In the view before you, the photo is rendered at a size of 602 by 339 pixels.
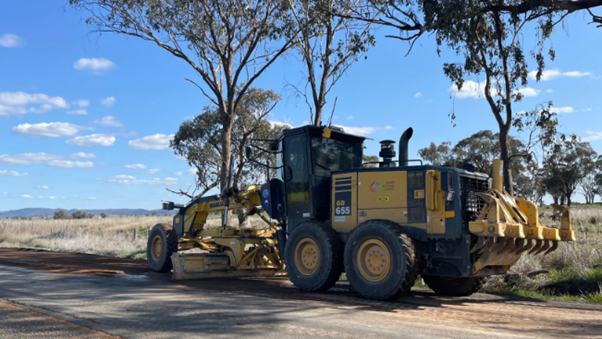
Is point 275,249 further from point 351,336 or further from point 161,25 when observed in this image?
point 161,25

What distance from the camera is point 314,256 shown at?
32.3 feet

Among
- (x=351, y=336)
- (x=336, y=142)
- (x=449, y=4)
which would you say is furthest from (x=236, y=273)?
(x=449, y=4)

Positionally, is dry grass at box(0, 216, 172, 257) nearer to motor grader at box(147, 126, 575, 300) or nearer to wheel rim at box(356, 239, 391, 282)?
motor grader at box(147, 126, 575, 300)

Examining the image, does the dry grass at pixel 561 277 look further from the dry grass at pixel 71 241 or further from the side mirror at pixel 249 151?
the dry grass at pixel 71 241

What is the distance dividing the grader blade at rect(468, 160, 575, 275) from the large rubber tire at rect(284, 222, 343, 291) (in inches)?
94.1

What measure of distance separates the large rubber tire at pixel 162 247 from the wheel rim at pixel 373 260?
19.2 ft

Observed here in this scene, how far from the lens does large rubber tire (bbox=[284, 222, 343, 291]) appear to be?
9.41m

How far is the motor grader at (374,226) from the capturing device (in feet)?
27.7

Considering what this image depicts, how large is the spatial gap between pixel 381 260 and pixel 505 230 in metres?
2.00

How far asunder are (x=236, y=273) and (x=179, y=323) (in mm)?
5236

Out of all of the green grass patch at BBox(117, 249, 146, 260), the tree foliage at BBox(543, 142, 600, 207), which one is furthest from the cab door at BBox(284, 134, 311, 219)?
the tree foliage at BBox(543, 142, 600, 207)

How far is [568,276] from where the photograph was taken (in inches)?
422

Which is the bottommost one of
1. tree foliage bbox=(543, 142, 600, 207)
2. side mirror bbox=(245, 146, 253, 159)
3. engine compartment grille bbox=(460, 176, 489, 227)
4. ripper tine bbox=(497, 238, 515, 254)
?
ripper tine bbox=(497, 238, 515, 254)

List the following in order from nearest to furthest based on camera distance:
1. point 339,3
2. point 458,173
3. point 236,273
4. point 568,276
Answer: point 458,173
point 568,276
point 236,273
point 339,3
